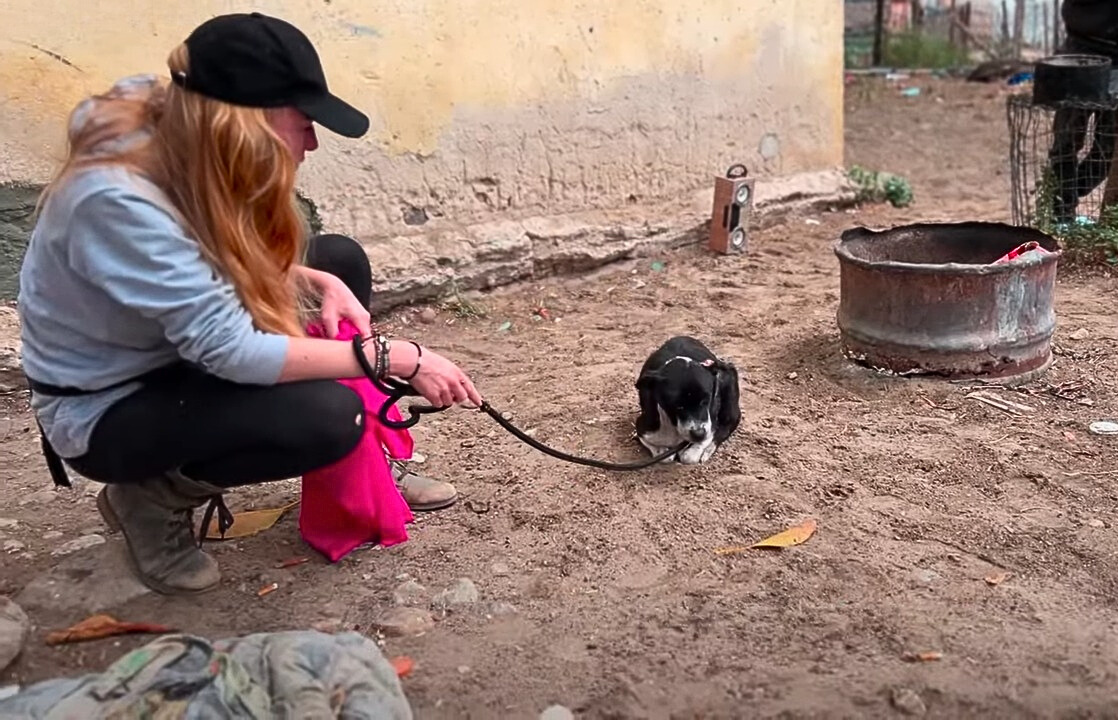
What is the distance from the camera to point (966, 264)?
12.8 feet

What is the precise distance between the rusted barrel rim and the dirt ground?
397 mm

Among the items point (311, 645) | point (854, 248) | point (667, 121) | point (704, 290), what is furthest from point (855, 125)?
point (311, 645)

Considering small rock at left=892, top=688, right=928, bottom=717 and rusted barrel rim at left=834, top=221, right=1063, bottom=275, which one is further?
rusted barrel rim at left=834, top=221, right=1063, bottom=275

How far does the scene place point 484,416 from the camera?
380 cm

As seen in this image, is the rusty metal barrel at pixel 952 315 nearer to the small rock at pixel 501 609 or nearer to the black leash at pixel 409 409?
the black leash at pixel 409 409

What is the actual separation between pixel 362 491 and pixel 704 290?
2.65 meters

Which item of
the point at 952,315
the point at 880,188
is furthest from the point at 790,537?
the point at 880,188

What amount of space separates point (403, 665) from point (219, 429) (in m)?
0.61

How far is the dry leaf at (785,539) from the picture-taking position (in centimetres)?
285

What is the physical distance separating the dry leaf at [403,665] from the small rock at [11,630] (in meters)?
0.78

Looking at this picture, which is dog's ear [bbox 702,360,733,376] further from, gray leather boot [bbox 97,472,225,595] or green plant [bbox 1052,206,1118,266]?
green plant [bbox 1052,206,1118,266]

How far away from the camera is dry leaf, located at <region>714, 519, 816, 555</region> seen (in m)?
2.85

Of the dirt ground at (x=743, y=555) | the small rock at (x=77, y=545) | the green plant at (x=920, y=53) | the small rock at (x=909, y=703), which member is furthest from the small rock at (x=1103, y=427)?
the green plant at (x=920, y=53)

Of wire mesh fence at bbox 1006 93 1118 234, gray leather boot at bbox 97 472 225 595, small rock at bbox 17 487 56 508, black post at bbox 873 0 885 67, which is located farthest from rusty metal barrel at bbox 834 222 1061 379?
black post at bbox 873 0 885 67
